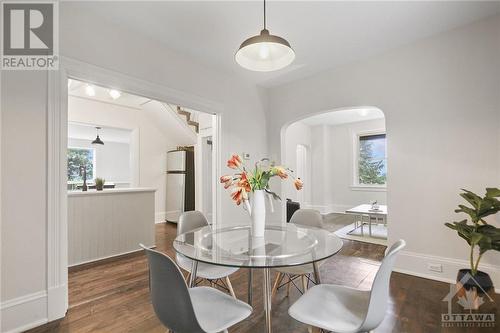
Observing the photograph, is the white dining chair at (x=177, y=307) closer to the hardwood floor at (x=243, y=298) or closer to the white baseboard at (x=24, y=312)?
the hardwood floor at (x=243, y=298)

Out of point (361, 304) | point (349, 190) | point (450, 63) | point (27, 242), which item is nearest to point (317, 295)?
point (361, 304)

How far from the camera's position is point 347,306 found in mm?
1379

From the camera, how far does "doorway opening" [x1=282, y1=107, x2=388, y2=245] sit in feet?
21.4

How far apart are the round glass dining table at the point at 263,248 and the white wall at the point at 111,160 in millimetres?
7849

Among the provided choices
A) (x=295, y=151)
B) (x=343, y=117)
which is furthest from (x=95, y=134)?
(x=343, y=117)

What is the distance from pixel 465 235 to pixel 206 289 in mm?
2380

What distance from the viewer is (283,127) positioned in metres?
4.25

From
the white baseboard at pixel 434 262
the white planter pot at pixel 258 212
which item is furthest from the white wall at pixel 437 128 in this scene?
the white planter pot at pixel 258 212

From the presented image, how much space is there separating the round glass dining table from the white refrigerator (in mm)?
3990

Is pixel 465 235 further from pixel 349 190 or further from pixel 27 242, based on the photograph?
pixel 349 190

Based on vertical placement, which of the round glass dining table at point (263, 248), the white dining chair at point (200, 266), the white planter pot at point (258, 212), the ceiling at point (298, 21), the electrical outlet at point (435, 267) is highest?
the ceiling at point (298, 21)

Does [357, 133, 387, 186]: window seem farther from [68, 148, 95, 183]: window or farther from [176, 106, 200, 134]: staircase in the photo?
[68, 148, 95, 183]: window

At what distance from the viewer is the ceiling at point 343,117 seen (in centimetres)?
589

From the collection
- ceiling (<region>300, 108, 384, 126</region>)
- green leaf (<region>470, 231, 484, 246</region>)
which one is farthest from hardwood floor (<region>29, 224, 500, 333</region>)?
ceiling (<region>300, 108, 384, 126</region>)
